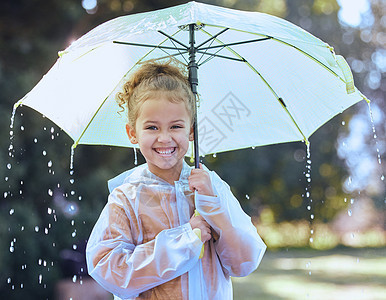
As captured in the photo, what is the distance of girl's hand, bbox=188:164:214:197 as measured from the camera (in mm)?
1608

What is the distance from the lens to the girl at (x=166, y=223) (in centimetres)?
150

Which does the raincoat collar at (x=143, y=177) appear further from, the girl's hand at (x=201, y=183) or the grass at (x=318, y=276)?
the grass at (x=318, y=276)

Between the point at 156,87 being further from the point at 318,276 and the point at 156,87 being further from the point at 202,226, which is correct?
the point at 318,276

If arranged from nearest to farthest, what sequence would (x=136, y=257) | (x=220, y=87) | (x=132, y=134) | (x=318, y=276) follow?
(x=136, y=257) < (x=132, y=134) < (x=220, y=87) < (x=318, y=276)

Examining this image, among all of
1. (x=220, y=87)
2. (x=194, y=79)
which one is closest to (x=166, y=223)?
(x=194, y=79)

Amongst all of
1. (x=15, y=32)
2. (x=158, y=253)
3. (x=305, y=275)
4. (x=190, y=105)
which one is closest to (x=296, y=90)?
(x=190, y=105)

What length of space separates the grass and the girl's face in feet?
17.9

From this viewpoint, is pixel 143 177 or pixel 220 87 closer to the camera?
pixel 143 177

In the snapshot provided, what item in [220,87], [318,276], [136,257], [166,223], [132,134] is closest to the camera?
[136,257]

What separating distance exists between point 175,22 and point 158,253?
0.71 m

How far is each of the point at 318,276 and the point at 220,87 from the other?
6.80 metres

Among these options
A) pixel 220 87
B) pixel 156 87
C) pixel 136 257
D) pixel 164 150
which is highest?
pixel 220 87

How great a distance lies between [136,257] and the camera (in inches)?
58.9

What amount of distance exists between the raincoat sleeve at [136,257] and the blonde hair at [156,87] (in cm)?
39
